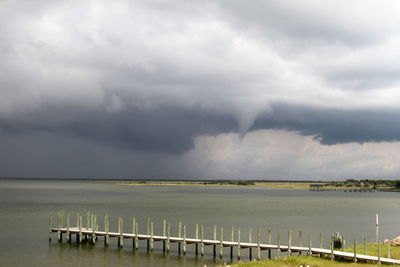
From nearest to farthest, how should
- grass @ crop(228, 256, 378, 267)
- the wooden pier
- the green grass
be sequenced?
grass @ crop(228, 256, 378, 267) < the wooden pier < the green grass

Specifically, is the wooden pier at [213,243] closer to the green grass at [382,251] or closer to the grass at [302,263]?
the grass at [302,263]

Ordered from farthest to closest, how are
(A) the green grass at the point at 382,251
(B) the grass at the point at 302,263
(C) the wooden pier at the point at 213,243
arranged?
1. (A) the green grass at the point at 382,251
2. (C) the wooden pier at the point at 213,243
3. (B) the grass at the point at 302,263

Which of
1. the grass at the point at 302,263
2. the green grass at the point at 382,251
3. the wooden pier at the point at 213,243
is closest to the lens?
the grass at the point at 302,263

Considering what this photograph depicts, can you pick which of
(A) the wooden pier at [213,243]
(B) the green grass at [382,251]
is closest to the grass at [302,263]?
(A) the wooden pier at [213,243]

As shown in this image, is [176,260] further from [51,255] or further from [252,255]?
[51,255]

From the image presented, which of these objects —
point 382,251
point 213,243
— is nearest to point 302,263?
point 382,251

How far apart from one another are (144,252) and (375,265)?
80.3 feet

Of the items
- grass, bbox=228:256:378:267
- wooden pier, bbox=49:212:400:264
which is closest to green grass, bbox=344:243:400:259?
wooden pier, bbox=49:212:400:264

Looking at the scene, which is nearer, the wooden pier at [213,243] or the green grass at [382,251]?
the wooden pier at [213,243]

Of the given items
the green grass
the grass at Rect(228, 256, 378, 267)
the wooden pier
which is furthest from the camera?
the green grass

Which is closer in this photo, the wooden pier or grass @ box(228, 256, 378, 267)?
grass @ box(228, 256, 378, 267)

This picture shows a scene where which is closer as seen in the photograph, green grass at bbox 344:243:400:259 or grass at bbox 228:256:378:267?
grass at bbox 228:256:378:267

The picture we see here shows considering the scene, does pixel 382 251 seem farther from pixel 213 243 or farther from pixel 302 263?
pixel 213 243

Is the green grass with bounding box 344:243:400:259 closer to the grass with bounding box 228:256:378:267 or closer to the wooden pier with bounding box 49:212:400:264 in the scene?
the wooden pier with bounding box 49:212:400:264
